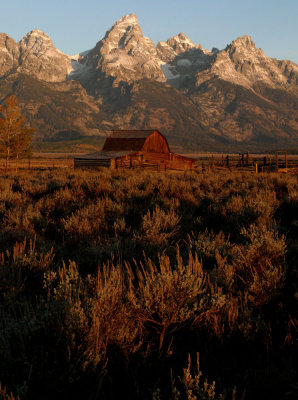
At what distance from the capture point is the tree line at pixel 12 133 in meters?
37.2

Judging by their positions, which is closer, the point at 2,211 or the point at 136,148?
the point at 2,211

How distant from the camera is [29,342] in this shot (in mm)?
2234

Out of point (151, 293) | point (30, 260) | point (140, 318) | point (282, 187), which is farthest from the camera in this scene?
point (282, 187)

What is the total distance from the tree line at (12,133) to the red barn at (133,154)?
7139mm

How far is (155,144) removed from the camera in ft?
155

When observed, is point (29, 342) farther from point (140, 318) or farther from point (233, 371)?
point (233, 371)

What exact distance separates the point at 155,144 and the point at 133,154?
22.5ft

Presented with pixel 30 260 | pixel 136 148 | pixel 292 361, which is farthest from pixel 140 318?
pixel 136 148


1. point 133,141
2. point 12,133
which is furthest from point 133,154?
point 12,133

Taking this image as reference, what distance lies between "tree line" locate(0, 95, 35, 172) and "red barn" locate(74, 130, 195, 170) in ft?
23.4

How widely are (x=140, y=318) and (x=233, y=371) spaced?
0.78 metres

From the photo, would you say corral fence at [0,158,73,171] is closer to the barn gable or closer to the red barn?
the red barn

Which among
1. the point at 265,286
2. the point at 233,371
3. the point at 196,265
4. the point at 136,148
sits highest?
the point at 136,148

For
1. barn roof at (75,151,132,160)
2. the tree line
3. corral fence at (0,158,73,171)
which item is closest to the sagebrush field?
barn roof at (75,151,132,160)
